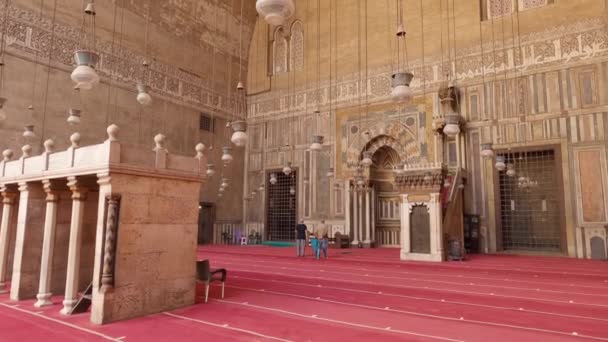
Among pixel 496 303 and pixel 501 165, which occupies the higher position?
pixel 501 165

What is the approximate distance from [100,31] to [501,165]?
41.5 feet

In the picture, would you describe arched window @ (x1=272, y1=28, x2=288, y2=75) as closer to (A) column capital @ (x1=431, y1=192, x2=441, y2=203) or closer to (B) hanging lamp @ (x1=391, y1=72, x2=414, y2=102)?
(A) column capital @ (x1=431, y1=192, x2=441, y2=203)

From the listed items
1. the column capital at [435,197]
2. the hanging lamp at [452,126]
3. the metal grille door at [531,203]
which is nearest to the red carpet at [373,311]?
the column capital at [435,197]

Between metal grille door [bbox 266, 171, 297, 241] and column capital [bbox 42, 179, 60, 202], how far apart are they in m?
10.8

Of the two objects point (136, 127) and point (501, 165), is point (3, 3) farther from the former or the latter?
point (501, 165)

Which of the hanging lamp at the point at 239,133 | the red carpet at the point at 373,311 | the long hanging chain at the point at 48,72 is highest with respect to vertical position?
the long hanging chain at the point at 48,72

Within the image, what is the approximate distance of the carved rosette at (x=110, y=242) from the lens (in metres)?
4.29

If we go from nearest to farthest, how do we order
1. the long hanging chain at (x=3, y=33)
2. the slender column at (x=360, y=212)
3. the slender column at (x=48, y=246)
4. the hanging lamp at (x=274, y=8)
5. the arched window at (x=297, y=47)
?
the hanging lamp at (x=274, y=8) → the slender column at (x=48, y=246) → the long hanging chain at (x=3, y=33) → the slender column at (x=360, y=212) → the arched window at (x=297, y=47)

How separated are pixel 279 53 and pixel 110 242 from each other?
1432 centimetres

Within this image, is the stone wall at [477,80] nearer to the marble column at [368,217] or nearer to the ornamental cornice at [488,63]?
the ornamental cornice at [488,63]

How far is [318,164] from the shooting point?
15.6m

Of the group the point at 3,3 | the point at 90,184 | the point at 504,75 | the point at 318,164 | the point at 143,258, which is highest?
the point at 3,3

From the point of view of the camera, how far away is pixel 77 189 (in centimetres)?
505

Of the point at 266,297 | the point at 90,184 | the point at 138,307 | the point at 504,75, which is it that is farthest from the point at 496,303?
the point at 504,75
